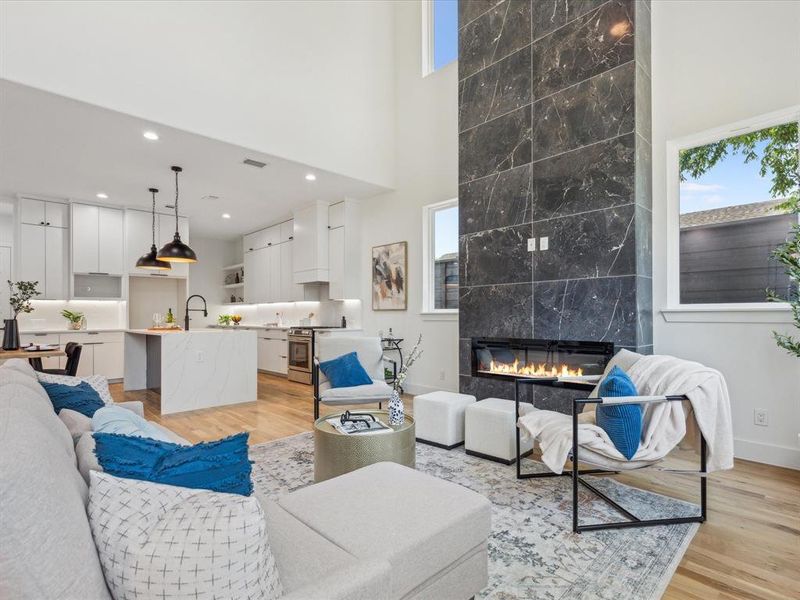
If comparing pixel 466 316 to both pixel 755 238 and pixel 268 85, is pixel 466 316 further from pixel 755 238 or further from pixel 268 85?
pixel 268 85

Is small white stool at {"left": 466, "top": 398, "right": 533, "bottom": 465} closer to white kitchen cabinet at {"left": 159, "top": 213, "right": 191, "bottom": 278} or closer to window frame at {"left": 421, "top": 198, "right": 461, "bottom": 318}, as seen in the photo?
window frame at {"left": 421, "top": 198, "right": 461, "bottom": 318}

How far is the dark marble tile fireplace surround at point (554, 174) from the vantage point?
11.4 feet

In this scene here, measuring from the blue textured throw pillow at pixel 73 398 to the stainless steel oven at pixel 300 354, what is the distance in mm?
4377

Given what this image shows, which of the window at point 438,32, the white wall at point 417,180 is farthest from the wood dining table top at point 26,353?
the window at point 438,32

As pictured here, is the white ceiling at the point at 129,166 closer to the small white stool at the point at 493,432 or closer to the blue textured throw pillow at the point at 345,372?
the blue textured throw pillow at the point at 345,372

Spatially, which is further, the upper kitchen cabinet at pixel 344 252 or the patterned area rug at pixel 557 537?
the upper kitchen cabinet at pixel 344 252

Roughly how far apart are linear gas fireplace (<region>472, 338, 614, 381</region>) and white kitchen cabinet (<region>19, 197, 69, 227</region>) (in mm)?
6570

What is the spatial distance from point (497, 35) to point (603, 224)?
241 cm

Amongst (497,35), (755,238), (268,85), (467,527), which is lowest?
(467,527)

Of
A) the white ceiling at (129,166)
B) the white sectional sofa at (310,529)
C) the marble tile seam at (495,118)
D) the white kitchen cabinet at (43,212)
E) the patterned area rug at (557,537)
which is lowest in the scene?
the patterned area rug at (557,537)

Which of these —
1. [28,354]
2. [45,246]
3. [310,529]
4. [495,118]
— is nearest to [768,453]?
[310,529]

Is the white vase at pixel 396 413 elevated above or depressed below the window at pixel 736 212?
below

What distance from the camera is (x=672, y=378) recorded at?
7.59 ft

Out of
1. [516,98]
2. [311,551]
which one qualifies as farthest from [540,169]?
[311,551]
